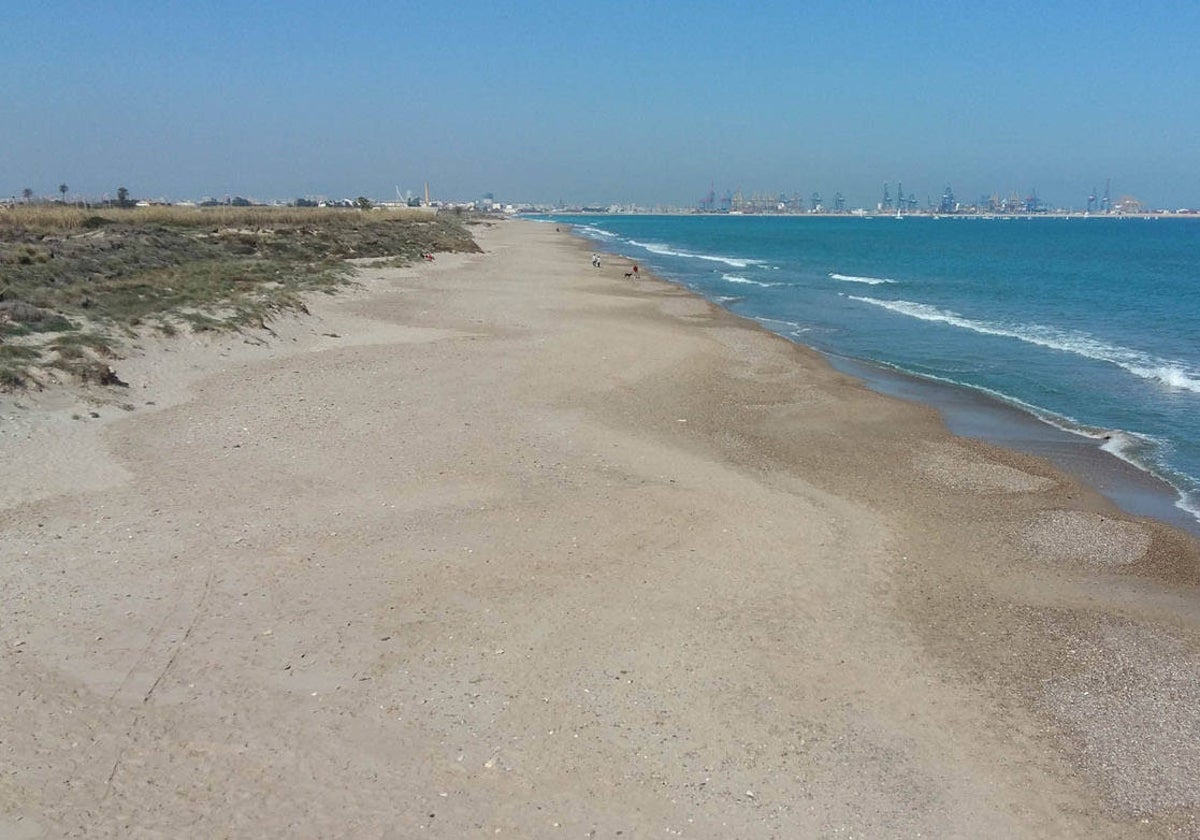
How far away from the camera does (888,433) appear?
722 inches

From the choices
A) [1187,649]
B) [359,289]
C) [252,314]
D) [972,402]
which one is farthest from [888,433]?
[359,289]

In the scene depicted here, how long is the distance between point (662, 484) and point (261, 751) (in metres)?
8.06

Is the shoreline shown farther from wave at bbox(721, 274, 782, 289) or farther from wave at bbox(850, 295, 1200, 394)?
wave at bbox(721, 274, 782, 289)

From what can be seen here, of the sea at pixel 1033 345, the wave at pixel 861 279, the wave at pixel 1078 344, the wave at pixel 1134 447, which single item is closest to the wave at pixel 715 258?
the sea at pixel 1033 345

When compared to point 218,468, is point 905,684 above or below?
below

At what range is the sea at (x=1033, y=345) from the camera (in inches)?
701

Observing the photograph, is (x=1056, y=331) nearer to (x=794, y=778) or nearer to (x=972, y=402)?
(x=972, y=402)

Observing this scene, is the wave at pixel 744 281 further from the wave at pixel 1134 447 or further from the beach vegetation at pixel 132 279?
the wave at pixel 1134 447

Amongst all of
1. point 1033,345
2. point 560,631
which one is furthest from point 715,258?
point 560,631

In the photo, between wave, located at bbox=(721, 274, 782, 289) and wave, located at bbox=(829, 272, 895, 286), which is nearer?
wave, located at bbox=(721, 274, 782, 289)

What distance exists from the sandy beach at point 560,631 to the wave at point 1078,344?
12669 millimetres

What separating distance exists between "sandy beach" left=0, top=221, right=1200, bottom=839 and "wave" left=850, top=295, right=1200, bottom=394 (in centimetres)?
1267

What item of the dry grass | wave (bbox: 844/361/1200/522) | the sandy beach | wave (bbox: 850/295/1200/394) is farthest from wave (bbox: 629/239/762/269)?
the sandy beach

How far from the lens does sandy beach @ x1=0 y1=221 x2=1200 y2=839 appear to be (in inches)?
258
